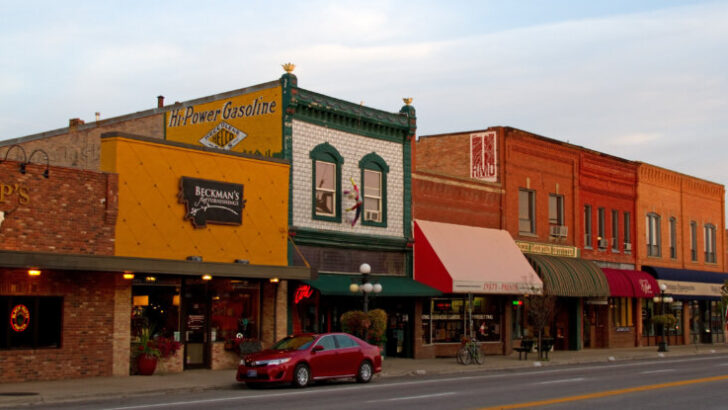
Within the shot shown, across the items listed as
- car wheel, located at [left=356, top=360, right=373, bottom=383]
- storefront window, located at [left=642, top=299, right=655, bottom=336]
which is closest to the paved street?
car wheel, located at [left=356, top=360, right=373, bottom=383]

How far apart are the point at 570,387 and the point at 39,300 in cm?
1347

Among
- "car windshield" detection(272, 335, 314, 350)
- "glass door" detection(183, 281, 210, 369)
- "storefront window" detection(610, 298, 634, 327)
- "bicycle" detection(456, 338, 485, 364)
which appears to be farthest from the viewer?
"storefront window" detection(610, 298, 634, 327)

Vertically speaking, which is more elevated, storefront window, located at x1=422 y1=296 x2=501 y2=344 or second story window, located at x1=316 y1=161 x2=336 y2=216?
second story window, located at x1=316 y1=161 x2=336 y2=216

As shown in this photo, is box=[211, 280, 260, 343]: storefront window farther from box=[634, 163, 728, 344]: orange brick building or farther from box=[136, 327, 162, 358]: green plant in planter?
box=[634, 163, 728, 344]: orange brick building

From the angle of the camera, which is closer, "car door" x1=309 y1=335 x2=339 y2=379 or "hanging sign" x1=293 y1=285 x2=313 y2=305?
"car door" x1=309 y1=335 x2=339 y2=379

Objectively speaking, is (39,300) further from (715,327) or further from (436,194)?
(715,327)

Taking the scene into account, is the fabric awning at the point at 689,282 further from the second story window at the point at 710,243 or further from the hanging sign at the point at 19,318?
the hanging sign at the point at 19,318

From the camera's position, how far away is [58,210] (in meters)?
23.8

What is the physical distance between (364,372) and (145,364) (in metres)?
6.06

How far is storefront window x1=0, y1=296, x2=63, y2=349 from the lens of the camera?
23.2m

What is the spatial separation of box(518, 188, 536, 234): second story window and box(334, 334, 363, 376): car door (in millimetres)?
19083

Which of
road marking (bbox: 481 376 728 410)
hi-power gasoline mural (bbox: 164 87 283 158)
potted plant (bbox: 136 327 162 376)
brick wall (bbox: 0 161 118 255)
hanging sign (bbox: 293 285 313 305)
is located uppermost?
hi-power gasoline mural (bbox: 164 87 283 158)

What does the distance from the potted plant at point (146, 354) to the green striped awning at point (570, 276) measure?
62.8 feet

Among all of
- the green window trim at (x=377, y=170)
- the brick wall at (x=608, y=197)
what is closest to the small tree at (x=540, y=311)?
the green window trim at (x=377, y=170)
